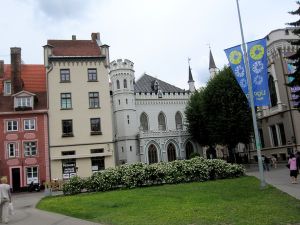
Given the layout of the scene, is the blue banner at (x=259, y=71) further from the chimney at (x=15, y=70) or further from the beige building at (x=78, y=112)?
the chimney at (x=15, y=70)

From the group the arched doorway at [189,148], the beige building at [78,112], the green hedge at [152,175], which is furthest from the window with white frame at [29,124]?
the arched doorway at [189,148]

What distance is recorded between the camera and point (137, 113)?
65.0m

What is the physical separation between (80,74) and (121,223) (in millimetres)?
34279

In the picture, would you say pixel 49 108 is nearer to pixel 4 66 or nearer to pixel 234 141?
pixel 4 66

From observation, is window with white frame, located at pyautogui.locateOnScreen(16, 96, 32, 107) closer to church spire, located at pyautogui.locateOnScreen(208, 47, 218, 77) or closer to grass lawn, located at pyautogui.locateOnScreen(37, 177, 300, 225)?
grass lawn, located at pyautogui.locateOnScreen(37, 177, 300, 225)

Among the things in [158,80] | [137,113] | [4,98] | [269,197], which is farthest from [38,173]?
[158,80]

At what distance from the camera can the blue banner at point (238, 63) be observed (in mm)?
22078

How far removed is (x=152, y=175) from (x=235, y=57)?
10181mm

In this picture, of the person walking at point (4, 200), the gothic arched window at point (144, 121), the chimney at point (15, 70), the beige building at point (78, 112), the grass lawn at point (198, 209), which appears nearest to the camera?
the grass lawn at point (198, 209)

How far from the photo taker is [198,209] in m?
14.1

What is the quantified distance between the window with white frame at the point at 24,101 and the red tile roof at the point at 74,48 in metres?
6.21

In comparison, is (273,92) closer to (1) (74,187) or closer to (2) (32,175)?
(2) (32,175)

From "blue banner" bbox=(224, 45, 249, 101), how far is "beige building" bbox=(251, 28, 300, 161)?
78.0 ft

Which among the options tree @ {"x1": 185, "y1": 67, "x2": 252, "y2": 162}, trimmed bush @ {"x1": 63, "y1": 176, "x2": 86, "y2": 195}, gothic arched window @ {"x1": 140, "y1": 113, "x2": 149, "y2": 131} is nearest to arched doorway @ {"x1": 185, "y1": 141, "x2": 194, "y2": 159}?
gothic arched window @ {"x1": 140, "y1": 113, "x2": 149, "y2": 131}
